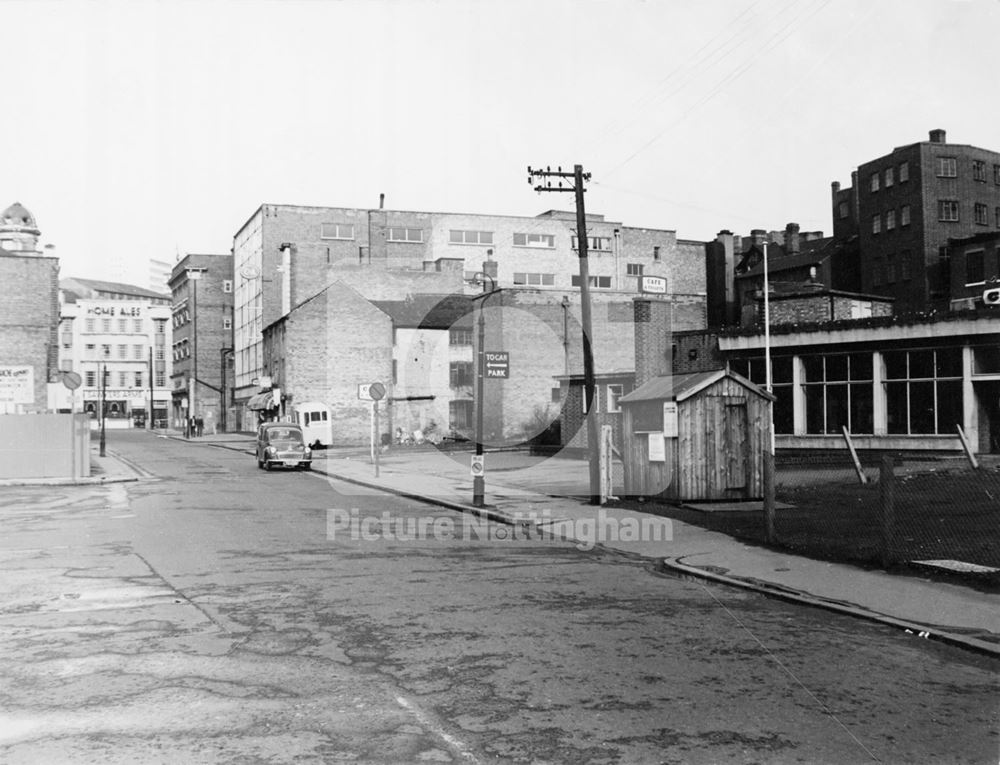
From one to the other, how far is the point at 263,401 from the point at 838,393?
3768 cm

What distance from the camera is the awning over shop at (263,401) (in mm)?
56812

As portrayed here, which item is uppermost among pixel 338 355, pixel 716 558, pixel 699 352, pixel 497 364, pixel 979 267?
pixel 979 267

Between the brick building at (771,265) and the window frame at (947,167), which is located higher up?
the window frame at (947,167)

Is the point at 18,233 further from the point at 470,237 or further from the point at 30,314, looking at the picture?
the point at 470,237

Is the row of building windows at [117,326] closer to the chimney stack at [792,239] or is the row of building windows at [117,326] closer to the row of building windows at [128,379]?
the row of building windows at [128,379]

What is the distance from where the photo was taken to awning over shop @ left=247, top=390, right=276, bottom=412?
5681cm

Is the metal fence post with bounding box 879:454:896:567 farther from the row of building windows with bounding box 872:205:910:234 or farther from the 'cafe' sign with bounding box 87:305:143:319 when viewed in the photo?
the 'cafe' sign with bounding box 87:305:143:319

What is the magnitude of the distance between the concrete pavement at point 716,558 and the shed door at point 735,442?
230 centimetres

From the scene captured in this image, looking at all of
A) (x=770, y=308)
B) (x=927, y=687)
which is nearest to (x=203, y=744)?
(x=927, y=687)

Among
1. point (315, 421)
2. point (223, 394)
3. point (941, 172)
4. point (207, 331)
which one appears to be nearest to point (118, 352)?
point (207, 331)

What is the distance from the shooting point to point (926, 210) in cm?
6225

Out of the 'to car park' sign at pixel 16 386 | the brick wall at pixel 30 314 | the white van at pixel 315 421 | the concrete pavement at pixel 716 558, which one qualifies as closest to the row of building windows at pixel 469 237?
the white van at pixel 315 421

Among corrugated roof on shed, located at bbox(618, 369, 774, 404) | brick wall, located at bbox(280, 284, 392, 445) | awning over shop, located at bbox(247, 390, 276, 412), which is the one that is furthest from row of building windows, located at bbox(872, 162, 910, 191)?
corrugated roof on shed, located at bbox(618, 369, 774, 404)

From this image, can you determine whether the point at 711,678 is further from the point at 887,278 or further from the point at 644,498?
the point at 887,278
